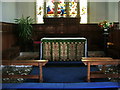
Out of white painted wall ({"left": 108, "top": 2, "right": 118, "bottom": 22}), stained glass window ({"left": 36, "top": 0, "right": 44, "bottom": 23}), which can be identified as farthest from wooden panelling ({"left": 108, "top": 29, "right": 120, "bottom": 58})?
stained glass window ({"left": 36, "top": 0, "right": 44, "bottom": 23})

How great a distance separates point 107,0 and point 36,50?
4.35 meters

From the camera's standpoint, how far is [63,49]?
6.45 meters

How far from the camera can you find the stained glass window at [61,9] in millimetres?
9781

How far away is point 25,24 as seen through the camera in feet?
27.3

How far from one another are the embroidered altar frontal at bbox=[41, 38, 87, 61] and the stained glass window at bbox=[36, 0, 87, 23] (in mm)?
3563

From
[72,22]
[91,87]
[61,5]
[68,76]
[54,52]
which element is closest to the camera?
[91,87]

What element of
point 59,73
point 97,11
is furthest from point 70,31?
point 59,73

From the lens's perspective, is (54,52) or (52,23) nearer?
(54,52)

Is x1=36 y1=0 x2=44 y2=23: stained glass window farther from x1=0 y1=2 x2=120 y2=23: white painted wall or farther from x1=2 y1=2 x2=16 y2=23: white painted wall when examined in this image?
x1=2 y1=2 x2=16 y2=23: white painted wall

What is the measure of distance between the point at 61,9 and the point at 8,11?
9.35ft

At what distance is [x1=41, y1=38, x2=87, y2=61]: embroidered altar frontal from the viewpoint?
641cm

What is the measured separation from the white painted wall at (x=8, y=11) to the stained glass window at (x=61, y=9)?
132cm

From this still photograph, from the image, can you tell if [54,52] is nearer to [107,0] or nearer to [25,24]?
[25,24]

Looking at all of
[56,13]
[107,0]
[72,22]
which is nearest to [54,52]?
[72,22]
